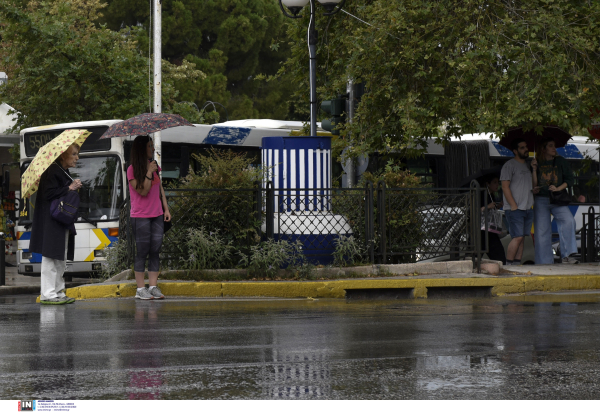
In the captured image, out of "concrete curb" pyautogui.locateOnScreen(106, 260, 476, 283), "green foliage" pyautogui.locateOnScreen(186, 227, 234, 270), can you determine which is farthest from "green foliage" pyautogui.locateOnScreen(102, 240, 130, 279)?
"green foliage" pyautogui.locateOnScreen(186, 227, 234, 270)

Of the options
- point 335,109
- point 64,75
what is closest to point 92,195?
point 335,109

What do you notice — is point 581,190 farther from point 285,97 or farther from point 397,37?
point 285,97

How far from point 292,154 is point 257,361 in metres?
6.09

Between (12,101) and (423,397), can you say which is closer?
(423,397)

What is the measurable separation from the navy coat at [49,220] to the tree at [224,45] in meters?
29.5

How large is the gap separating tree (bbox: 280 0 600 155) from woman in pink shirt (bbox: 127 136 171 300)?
4.54m

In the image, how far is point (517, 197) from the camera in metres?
13.1

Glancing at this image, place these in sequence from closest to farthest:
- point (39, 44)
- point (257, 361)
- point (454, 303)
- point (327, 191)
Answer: point (257, 361)
point (454, 303)
point (327, 191)
point (39, 44)

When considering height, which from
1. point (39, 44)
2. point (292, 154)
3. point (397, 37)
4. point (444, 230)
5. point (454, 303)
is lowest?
point (454, 303)

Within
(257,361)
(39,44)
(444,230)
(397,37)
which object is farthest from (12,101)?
(257,361)

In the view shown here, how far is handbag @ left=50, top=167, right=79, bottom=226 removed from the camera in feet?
30.8

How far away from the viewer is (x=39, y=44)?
2078cm

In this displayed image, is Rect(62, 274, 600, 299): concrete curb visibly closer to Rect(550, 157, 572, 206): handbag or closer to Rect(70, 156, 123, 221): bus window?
Rect(550, 157, 572, 206): handbag

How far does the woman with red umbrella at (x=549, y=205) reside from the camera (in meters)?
13.2
